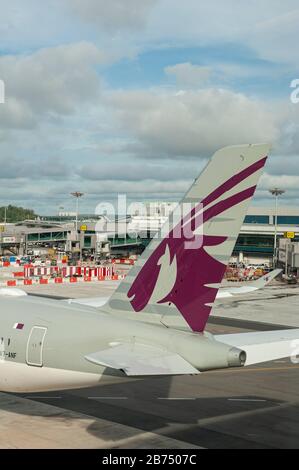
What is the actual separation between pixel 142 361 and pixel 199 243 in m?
4.07

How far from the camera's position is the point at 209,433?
20.4 m

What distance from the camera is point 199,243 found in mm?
16344

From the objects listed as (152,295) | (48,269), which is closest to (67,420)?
(152,295)

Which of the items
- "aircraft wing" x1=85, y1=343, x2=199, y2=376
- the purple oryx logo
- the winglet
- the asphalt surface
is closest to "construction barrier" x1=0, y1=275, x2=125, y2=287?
the asphalt surface

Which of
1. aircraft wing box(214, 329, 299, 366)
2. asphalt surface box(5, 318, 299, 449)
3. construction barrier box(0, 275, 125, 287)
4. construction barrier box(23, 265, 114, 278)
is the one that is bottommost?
asphalt surface box(5, 318, 299, 449)

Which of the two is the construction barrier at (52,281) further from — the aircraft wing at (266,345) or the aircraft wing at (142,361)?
the aircraft wing at (142,361)

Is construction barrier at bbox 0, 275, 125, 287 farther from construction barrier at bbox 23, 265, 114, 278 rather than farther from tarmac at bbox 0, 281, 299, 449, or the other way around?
tarmac at bbox 0, 281, 299, 449

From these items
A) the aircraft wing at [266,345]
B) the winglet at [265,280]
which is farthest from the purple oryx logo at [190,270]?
the winglet at [265,280]

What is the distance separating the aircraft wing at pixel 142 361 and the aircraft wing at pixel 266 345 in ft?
7.69

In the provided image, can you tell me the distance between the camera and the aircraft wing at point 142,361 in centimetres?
1302

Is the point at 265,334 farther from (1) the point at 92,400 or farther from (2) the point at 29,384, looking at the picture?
(1) the point at 92,400

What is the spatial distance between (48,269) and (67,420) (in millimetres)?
68504

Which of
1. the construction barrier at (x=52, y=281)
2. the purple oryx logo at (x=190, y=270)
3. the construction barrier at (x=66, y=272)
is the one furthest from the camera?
the construction barrier at (x=66, y=272)

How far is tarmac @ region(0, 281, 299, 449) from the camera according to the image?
1931 centimetres
